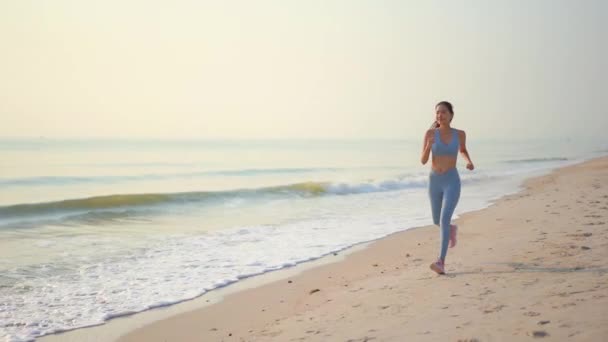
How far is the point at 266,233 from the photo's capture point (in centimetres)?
1091

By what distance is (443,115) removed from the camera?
5512 millimetres

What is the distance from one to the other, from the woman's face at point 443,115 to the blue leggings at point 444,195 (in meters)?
0.53

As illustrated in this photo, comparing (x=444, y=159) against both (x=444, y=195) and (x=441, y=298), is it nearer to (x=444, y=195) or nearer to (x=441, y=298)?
(x=444, y=195)

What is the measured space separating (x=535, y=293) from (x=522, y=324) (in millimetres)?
858

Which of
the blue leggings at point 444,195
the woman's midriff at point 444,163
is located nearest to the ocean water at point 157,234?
the blue leggings at point 444,195

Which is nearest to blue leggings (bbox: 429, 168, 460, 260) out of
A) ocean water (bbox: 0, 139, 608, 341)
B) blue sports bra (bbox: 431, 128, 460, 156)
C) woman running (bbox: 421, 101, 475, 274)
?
woman running (bbox: 421, 101, 475, 274)

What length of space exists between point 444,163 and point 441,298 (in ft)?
5.07

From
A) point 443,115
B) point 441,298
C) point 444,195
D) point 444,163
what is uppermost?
point 443,115

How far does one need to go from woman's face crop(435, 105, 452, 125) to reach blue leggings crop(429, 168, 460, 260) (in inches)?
20.7

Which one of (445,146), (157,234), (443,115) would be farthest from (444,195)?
(157,234)

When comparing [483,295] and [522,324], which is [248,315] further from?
[522,324]

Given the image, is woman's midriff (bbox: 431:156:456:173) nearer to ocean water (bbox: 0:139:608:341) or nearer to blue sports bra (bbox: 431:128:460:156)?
blue sports bra (bbox: 431:128:460:156)

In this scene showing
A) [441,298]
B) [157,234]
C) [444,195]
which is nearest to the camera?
[441,298]

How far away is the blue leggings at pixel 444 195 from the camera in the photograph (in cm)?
557
